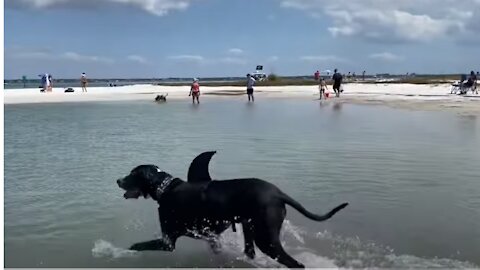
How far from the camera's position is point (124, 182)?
5.70 m

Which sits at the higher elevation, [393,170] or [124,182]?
[124,182]

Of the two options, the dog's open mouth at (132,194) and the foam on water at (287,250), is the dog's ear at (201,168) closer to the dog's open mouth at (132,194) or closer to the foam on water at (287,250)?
the dog's open mouth at (132,194)

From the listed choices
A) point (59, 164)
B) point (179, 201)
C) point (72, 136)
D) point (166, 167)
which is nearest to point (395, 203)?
point (179, 201)

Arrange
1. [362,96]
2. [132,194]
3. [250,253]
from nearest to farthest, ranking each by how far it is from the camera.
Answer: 1. [250,253]
2. [132,194]
3. [362,96]

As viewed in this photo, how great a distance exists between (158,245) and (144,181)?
61cm

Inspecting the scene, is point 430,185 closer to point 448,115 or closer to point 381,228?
point 381,228

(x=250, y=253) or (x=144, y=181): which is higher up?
(x=144, y=181)

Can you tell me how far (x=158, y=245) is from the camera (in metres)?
5.54

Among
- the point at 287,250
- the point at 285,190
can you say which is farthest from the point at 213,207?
the point at 285,190

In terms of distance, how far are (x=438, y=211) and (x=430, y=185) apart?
1.57m

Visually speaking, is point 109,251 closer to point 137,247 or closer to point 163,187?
point 137,247

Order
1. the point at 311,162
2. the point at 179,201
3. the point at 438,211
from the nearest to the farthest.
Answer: the point at 179,201 < the point at 438,211 < the point at 311,162

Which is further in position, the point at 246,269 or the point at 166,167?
the point at 166,167

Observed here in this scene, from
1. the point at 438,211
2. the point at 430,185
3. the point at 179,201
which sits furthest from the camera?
the point at 430,185
